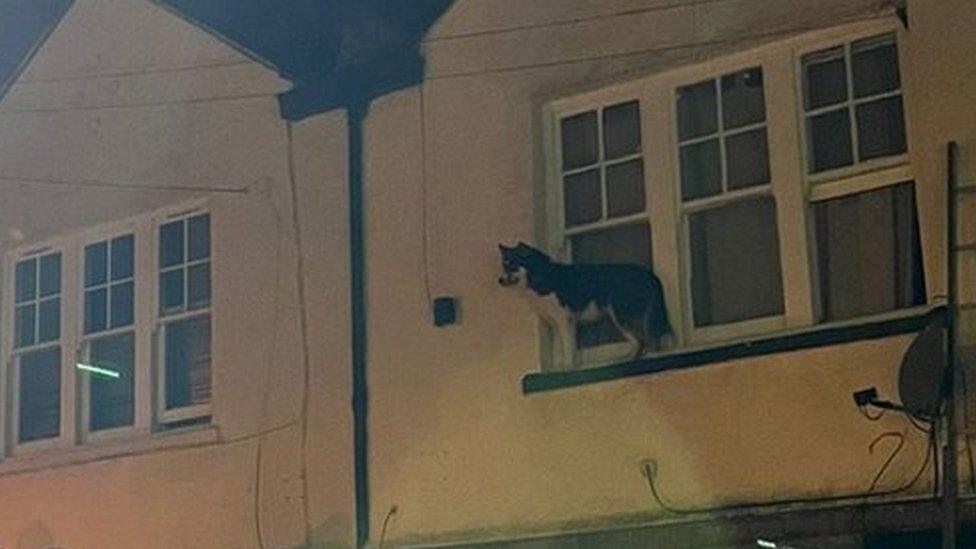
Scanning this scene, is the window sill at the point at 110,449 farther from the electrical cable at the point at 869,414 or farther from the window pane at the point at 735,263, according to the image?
the electrical cable at the point at 869,414

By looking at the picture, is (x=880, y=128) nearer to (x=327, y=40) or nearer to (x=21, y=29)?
(x=327, y=40)

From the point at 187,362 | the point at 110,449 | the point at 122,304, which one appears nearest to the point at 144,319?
the point at 122,304

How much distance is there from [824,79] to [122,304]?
5226mm

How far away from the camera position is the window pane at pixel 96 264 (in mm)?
11883

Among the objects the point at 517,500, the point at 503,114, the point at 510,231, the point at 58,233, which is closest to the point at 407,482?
the point at 517,500

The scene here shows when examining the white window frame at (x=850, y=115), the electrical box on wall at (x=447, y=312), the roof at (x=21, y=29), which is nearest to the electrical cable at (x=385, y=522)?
the electrical box on wall at (x=447, y=312)

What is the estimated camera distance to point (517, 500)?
371 inches

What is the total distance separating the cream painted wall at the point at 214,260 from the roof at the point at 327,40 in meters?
0.14

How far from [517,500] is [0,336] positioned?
471cm

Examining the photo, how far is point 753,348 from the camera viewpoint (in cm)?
870

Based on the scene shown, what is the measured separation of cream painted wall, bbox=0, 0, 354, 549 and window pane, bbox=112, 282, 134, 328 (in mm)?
496

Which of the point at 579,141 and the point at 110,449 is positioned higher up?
the point at 579,141

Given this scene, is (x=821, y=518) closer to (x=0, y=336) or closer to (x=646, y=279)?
(x=646, y=279)

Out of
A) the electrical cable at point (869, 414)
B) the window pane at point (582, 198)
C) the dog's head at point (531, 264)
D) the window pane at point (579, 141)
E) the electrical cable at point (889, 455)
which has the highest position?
the window pane at point (579, 141)
